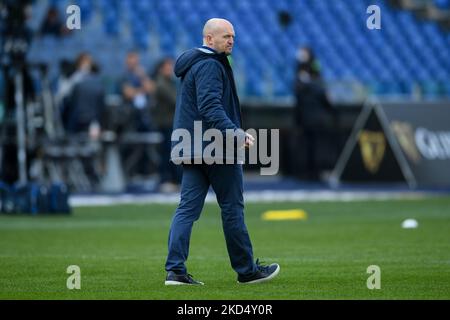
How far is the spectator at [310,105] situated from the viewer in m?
27.7

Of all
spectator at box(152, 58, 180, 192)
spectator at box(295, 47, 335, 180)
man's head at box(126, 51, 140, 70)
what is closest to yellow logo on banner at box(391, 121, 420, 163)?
spectator at box(295, 47, 335, 180)

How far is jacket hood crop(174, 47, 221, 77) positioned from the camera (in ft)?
33.4

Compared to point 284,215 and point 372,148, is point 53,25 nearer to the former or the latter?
point 372,148

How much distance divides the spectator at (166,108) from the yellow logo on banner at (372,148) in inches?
164

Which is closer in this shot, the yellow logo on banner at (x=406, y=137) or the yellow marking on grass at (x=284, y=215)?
the yellow marking on grass at (x=284, y=215)

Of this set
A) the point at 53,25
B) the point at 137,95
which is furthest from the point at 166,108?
the point at 53,25

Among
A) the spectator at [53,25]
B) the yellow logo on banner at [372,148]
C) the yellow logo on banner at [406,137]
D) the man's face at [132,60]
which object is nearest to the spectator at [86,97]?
the man's face at [132,60]

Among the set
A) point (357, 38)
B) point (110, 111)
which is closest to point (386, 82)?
point (357, 38)

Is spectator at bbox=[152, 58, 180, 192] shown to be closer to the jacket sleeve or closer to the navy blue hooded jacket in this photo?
the navy blue hooded jacket

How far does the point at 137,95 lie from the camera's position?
85.5ft

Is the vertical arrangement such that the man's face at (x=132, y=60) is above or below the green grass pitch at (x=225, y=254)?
above

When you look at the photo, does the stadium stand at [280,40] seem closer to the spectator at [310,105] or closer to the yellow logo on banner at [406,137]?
the spectator at [310,105]

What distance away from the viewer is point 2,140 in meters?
23.2

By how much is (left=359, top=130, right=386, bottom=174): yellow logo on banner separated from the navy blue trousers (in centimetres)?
1677
